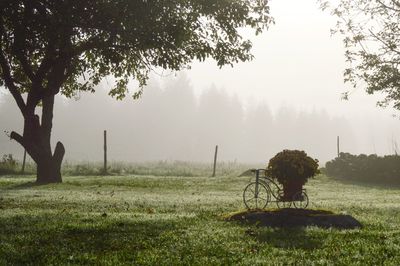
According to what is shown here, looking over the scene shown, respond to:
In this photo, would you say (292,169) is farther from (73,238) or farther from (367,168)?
(367,168)

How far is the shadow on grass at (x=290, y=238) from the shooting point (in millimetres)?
11047

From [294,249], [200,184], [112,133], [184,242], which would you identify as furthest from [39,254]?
[112,133]

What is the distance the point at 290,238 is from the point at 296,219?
2.17m

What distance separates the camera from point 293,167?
15.0 meters

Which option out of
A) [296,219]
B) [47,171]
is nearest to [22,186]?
[47,171]

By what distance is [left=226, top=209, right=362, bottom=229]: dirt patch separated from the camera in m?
13.8

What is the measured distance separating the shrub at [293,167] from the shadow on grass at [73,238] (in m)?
3.57

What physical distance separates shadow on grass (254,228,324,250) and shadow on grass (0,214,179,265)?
243cm

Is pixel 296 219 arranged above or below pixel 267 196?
below

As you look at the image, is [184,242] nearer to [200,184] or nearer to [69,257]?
[69,257]

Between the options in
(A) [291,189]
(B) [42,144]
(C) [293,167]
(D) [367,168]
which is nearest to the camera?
(C) [293,167]

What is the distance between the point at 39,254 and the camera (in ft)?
32.7

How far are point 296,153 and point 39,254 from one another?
827 cm

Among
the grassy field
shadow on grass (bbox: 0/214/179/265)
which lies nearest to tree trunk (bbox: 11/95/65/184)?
the grassy field
